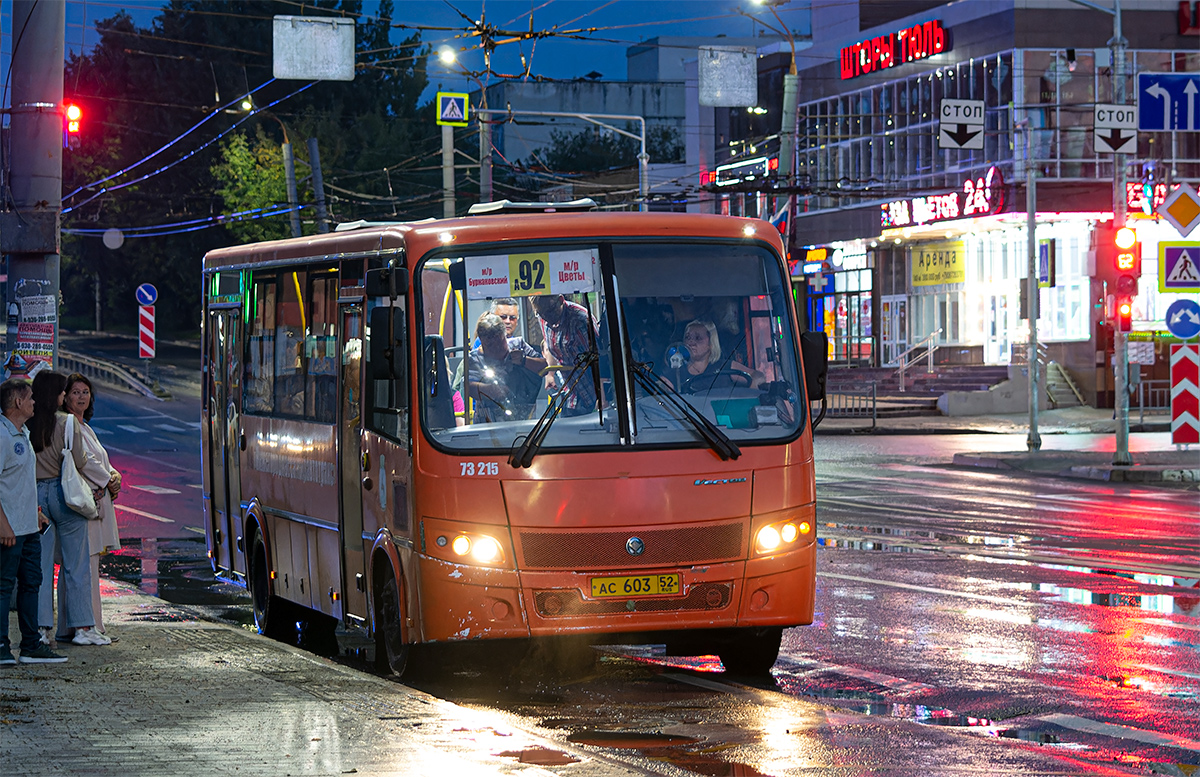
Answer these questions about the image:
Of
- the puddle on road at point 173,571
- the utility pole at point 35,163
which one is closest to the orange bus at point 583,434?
the utility pole at point 35,163

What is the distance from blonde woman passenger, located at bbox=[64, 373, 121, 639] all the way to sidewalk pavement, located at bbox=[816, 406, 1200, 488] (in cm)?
1965

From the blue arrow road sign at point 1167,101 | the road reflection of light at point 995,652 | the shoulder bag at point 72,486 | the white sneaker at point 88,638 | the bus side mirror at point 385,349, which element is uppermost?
the blue arrow road sign at point 1167,101

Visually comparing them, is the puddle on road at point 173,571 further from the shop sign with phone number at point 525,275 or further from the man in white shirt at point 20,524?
the shop sign with phone number at point 525,275

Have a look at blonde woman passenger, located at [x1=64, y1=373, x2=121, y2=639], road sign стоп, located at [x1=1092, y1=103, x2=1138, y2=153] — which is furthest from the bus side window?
road sign стоп, located at [x1=1092, y1=103, x2=1138, y2=153]

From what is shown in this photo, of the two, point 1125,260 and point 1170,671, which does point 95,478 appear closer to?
point 1170,671

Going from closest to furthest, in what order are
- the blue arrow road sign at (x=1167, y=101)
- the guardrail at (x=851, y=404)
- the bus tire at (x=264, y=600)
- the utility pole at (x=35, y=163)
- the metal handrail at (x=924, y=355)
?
the bus tire at (x=264, y=600) < the utility pole at (x=35, y=163) < the blue arrow road sign at (x=1167, y=101) < the guardrail at (x=851, y=404) < the metal handrail at (x=924, y=355)

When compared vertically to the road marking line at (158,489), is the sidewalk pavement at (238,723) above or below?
above

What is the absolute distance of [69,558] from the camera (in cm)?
1076

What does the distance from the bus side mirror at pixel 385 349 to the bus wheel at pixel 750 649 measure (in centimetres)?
245

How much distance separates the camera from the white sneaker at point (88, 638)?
35.4ft

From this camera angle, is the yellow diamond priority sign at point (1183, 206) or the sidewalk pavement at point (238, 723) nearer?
the sidewalk pavement at point (238, 723)

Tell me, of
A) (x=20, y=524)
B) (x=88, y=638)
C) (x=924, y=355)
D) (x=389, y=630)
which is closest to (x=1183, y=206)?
(x=389, y=630)

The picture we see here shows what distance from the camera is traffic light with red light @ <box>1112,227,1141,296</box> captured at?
29703mm

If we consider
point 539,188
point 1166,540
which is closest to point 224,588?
point 1166,540
